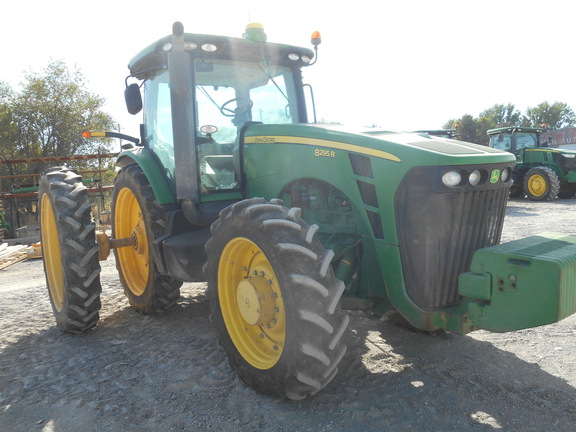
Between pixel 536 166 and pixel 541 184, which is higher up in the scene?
pixel 536 166

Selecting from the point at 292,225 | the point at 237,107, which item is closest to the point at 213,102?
the point at 237,107

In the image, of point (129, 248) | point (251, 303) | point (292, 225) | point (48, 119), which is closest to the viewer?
point (292, 225)

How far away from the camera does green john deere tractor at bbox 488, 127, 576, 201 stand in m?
15.0

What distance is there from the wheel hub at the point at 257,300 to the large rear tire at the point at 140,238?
157 centimetres

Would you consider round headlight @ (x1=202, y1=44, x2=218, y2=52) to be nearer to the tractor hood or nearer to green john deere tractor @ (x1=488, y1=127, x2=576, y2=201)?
the tractor hood

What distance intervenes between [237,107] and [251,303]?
6.23ft

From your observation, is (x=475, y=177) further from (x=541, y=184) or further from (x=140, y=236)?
(x=541, y=184)

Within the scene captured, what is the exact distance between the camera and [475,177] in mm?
2652

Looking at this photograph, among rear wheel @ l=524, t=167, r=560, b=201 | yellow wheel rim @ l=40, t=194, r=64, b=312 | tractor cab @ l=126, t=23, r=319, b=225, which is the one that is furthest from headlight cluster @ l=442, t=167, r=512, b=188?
rear wheel @ l=524, t=167, r=560, b=201

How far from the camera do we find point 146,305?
4449 millimetres

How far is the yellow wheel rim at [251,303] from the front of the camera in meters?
2.73

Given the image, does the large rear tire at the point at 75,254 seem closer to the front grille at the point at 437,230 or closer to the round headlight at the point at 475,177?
the front grille at the point at 437,230

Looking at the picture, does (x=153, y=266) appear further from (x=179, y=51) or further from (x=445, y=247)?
(x=445, y=247)

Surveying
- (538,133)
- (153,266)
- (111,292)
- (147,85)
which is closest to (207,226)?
(153,266)
